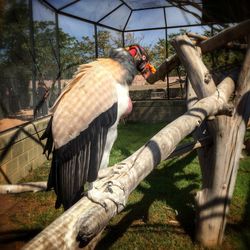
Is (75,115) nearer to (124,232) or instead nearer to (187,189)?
(124,232)

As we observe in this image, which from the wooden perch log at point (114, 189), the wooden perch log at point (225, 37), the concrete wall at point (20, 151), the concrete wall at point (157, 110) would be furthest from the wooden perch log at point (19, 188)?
the concrete wall at point (157, 110)

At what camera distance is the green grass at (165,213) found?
10.2 ft

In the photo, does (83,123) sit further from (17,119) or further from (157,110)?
(157,110)

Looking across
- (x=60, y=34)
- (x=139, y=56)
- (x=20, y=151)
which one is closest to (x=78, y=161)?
(x=139, y=56)

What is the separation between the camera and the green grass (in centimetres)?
311

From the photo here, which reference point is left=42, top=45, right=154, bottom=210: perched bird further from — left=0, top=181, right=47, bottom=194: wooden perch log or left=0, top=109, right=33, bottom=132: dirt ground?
left=0, top=109, right=33, bottom=132: dirt ground

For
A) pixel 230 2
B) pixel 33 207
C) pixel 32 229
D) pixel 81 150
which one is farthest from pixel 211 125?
pixel 230 2

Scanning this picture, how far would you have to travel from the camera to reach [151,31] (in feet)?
29.3

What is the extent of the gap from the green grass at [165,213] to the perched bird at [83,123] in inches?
57.8

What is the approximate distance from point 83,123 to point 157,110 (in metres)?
7.13

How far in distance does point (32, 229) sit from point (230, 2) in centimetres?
542

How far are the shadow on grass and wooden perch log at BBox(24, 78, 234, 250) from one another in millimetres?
1845

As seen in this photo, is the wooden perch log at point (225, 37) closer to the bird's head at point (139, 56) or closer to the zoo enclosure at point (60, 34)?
the bird's head at point (139, 56)

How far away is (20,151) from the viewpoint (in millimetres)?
4805
